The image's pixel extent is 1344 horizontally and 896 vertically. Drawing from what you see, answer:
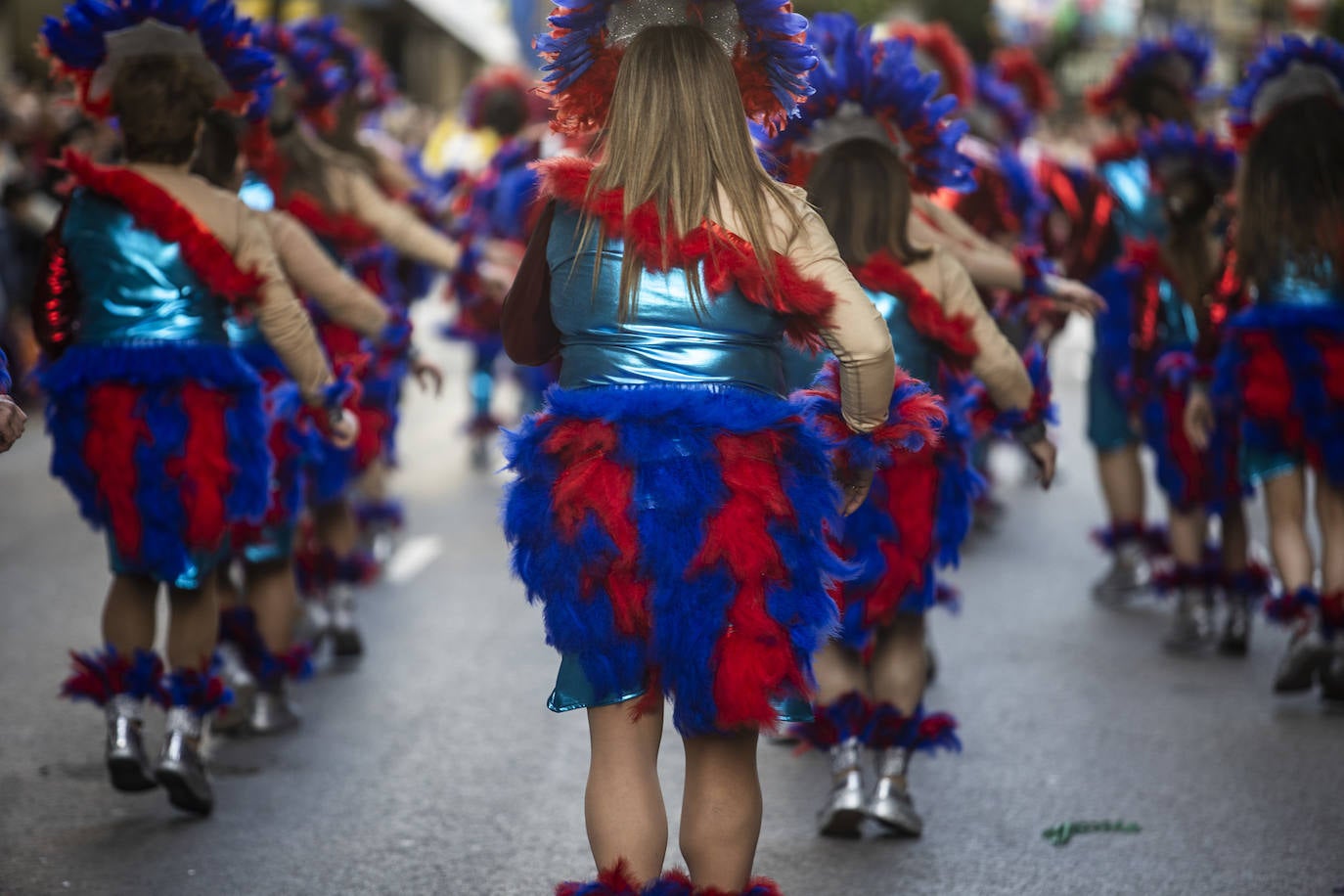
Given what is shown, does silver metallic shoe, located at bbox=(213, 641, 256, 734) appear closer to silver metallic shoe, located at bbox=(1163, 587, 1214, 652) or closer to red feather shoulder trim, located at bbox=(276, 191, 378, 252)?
red feather shoulder trim, located at bbox=(276, 191, 378, 252)

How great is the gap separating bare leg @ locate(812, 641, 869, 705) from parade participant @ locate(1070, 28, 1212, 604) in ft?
10.2

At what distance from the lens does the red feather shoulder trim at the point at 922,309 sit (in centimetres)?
479

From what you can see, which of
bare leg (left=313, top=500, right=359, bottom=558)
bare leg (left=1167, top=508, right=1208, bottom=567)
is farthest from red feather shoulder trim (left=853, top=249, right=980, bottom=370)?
bare leg (left=313, top=500, right=359, bottom=558)

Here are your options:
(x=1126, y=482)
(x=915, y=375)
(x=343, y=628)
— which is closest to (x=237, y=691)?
(x=343, y=628)

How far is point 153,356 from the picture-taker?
488 centimetres

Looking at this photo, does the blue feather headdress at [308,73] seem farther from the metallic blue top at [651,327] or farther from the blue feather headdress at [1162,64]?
the metallic blue top at [651,327]

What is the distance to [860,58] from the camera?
5.02m

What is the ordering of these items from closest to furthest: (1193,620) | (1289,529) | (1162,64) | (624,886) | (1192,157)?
(624,886) < (1289,529) < (1192,157) < (1193,620) < (1162,64)

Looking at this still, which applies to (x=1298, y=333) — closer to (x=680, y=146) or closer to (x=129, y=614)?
(x=680, y=146)

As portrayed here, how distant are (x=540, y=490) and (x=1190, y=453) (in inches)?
171

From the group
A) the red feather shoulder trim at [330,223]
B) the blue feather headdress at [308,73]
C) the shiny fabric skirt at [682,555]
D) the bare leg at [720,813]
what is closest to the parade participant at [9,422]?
the shiny fabric skirt at [682,555]

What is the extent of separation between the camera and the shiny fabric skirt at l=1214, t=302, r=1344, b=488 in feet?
20.4

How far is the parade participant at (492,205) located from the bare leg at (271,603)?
235 cm

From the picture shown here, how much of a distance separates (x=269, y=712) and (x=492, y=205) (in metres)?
4.51
